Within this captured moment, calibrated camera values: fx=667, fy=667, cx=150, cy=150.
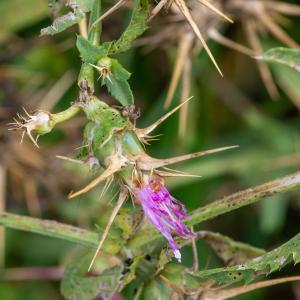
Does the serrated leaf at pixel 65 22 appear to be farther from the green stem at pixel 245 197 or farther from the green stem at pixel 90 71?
the green stem at pixel 245 197

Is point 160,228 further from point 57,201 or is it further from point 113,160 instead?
point 57,201

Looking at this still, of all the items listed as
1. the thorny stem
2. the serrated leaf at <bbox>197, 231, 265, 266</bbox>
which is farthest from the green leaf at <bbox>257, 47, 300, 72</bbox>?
the serrated leaf at <bbox>197, 231, 265, 266</bbox>

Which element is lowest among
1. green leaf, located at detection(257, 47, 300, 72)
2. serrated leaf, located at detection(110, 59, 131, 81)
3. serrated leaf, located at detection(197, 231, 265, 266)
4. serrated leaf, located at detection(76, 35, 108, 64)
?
serrated leaf, located at detection(197, 231, 265, 266)

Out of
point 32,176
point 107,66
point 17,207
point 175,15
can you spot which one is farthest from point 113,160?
point 17,207

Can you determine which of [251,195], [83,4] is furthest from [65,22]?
[251,195]

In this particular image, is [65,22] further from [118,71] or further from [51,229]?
[51,229]

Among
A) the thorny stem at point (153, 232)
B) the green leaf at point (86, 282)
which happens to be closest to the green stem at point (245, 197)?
the thorny stem at point (153, 232)

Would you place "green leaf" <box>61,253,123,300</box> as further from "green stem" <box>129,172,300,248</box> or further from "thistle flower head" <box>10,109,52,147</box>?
"thistle flower head" <box>10,109,52,147</box>
